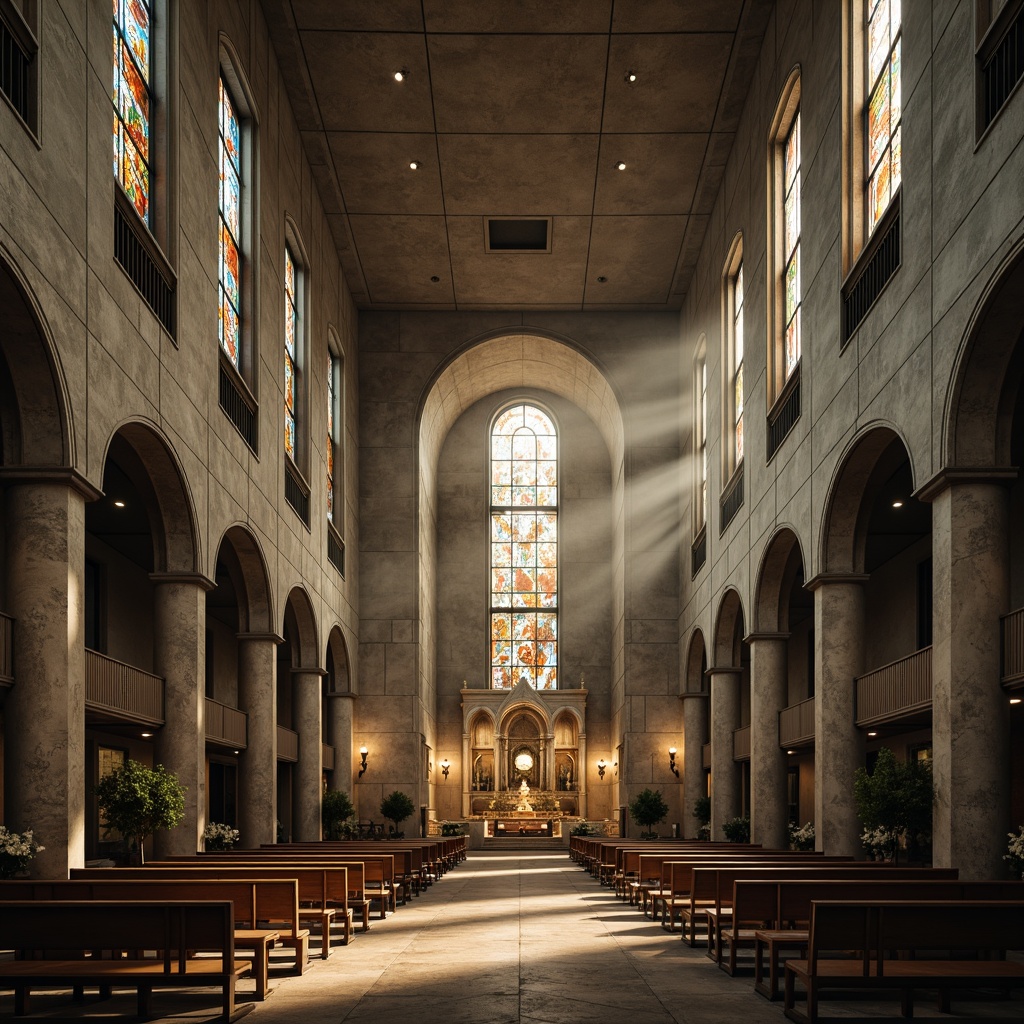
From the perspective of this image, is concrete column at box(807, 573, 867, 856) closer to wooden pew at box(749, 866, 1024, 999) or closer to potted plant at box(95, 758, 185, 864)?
wooden pew at box(749, 866, 1024, 999)

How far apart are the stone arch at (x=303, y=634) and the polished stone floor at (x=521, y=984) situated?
45.5 feet

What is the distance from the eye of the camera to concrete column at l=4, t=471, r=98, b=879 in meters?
13.4

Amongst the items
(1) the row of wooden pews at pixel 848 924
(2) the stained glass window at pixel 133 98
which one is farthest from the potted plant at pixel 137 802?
(2) the stained glass window at pixel 133 98

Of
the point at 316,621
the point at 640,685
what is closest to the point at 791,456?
the point at 316,621

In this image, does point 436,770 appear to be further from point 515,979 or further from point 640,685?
point 515,979

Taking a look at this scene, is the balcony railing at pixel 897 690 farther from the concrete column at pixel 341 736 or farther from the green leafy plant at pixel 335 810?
the concrete column at pixel 341 736

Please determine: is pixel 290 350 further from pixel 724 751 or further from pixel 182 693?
pixel 724 751

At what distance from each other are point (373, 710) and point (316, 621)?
9.03 m

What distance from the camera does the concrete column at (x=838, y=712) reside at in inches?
791

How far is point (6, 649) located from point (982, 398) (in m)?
10.8

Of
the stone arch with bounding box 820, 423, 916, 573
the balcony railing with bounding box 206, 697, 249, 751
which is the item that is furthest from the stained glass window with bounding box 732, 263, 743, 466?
the balcony railing with bounding box 206, 697, 249, 751

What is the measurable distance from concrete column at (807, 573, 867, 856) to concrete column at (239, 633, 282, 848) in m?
10.5

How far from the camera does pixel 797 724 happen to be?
941 inches

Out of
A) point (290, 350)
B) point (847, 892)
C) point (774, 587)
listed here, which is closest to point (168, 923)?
point (847, 892)
